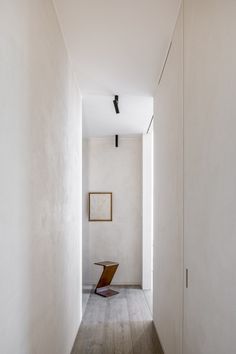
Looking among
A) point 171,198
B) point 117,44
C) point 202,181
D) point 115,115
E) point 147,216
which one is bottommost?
point 147,216

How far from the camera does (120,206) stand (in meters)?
→ 6.16

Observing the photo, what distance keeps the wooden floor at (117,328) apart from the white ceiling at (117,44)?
2.74 m

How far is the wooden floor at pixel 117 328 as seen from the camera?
10.6 feet

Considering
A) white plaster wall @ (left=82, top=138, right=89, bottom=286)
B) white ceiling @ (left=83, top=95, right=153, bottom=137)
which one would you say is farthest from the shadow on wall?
→ white plaster wall @ (left=82, top=138, right=89, bottom=286)

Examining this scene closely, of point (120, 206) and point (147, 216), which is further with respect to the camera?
point (120, 206)

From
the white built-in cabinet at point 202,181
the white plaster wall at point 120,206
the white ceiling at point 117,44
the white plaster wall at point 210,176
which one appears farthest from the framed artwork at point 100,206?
the white plaster wall at point 210,176

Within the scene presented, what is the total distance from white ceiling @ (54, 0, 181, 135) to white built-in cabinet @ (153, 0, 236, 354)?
177mm

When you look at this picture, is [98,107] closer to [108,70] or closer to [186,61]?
[108,70]

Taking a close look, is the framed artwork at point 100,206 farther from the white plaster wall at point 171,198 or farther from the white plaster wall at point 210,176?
the white plaster wall at point 210,176

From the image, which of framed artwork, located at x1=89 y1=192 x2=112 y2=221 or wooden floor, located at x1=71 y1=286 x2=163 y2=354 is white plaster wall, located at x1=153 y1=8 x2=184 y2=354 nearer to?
wooden floor, located at x1=71 y1=286 x2=163 y2=354

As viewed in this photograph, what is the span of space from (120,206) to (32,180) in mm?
4638

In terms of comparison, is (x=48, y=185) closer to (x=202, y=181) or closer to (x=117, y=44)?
(x=202, y=181)

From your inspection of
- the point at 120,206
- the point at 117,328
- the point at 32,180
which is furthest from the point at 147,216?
the point at 32,180

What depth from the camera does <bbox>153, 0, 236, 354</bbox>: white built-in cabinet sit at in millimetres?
1195
